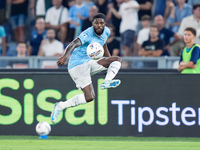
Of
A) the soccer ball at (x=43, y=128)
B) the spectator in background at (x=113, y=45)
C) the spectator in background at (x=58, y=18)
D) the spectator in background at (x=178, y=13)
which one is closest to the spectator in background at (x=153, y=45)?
the spectator in background at (x=113, y=45)

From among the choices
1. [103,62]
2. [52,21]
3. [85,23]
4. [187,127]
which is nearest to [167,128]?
[187,127]

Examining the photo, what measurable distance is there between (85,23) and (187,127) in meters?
5.05

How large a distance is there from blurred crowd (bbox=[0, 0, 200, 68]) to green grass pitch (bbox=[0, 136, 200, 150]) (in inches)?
132

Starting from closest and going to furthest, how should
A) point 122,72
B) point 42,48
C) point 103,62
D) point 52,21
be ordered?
1. point 103,62
2. point 122,72
3. point 42,48
4. point 52,21

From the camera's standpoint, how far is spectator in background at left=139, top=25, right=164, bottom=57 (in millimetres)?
13602

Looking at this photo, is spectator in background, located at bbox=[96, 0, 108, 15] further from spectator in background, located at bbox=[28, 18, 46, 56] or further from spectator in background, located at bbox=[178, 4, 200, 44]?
spectator in background, located at bbox=[178, 4, 200, 44]

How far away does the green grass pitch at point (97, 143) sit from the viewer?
29.7ft

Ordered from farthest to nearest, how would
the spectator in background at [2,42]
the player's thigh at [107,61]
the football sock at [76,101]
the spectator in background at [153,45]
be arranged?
the spectator in background at [2,42] < the spectator in background at [153,45] < the football sock at [76,101] < the player's thigh at [107,61]

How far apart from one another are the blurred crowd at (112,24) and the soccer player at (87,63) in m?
3.69

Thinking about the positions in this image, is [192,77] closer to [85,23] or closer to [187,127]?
[187,127]

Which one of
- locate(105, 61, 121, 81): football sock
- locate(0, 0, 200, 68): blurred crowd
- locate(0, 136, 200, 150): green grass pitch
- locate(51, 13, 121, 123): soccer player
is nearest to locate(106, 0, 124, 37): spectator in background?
locate(0, 0, 200, 68): blurred crowd

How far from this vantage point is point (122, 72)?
40.3 feet

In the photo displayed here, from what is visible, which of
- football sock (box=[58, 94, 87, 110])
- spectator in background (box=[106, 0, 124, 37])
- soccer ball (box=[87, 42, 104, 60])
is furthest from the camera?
spectator in background (box=[106, 0, 124, 37])

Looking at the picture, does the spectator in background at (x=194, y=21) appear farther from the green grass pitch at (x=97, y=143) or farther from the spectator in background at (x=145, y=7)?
the green grass pitch at (x=97, y=143)
